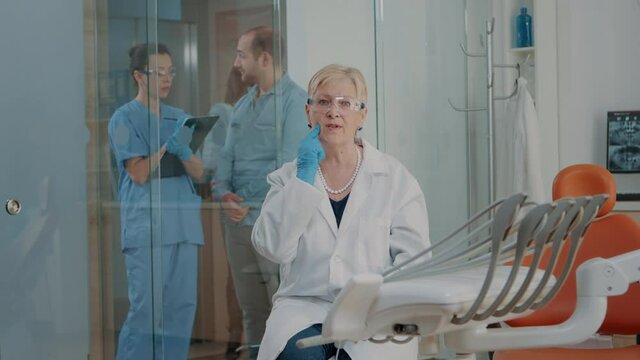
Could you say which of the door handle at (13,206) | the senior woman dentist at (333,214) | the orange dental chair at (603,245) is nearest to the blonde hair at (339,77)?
the senior woman dentist at (333,214)

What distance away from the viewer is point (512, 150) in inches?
187

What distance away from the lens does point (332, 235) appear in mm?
2568

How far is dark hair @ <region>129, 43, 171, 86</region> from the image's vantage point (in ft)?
9.91

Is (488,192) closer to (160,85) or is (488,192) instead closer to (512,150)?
(512,150)

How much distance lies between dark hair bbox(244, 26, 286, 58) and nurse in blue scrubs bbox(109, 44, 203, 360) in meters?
0.42

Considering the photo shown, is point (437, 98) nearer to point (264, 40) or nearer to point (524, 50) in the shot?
point (524, 50)

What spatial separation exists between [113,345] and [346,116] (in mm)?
1069

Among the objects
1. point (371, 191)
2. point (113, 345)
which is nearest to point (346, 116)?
point (371, 191)

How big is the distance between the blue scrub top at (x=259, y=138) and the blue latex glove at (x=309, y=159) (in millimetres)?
874

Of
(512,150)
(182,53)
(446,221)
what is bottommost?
(446,221)

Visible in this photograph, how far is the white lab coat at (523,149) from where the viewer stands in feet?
15.2

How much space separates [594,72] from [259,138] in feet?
6.84

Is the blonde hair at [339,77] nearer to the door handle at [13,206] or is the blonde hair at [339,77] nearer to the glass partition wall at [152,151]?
the glass partition wall at [152,151]

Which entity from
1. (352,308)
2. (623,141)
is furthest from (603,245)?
(623,141)
